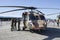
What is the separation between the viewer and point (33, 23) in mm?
16250

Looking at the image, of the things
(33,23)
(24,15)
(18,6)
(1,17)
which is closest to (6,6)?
(18,6)

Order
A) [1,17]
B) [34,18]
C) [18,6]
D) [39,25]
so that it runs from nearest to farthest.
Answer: [18,6] → [39,25] → [34,18] → [1,17]

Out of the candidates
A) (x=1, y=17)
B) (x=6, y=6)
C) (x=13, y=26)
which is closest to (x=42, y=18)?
(x=13, y=26)

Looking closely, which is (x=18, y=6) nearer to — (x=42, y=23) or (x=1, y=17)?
(x=42, y=23)

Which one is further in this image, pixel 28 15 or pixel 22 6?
pixel 28 15

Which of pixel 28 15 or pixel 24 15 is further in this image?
pixel 24 15

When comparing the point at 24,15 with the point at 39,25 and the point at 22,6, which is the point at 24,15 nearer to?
the point at 39,25

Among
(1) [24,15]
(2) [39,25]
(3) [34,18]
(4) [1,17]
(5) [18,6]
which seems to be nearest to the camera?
(5) [18,6]

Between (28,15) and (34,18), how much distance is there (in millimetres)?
1041

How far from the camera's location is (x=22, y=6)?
13.0m

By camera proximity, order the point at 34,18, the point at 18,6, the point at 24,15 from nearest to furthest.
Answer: the point at 18,6
the point at 34,18
the point at 24,15

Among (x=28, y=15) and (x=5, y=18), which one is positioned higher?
(x=28, y=15)

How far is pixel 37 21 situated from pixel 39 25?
836 mm

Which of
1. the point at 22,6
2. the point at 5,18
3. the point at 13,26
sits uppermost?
the point at 22,6
